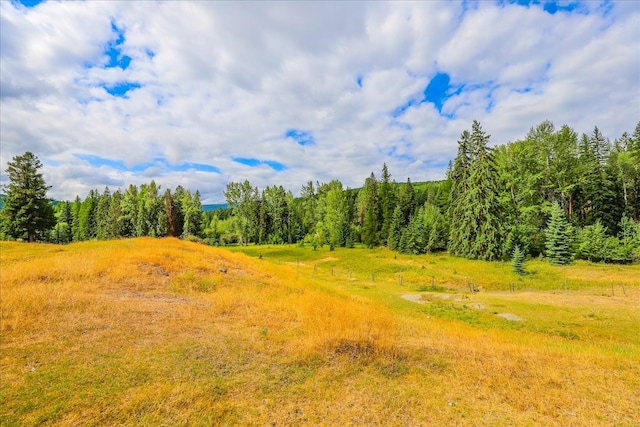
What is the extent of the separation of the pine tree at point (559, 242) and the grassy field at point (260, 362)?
27.1 meters

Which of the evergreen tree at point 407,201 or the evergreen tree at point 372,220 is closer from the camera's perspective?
the evergreen tree at point 372,220

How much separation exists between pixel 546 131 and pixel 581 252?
72.8ft

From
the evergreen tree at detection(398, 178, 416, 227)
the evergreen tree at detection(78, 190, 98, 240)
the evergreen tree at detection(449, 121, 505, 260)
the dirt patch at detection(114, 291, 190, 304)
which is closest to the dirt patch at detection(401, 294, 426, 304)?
the dirt patch at detection(114, 291, 190, 304)

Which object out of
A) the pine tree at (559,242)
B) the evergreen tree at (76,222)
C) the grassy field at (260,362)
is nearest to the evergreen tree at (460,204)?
the pine tree at (559,242)

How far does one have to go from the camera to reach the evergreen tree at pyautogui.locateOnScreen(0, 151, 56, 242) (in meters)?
43.8

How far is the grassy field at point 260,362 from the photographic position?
21.9 feet

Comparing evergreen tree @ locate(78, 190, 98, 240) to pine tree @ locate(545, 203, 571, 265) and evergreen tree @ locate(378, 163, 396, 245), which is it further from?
pine tree @ locate(545, 203, 571, 265)

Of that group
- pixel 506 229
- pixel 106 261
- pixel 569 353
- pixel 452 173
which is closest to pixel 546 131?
pixel 452 173

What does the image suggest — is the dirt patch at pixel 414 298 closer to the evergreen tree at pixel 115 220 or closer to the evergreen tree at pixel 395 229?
the evergreen tree at pixel 395 229

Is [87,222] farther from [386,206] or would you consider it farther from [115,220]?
[386,206]

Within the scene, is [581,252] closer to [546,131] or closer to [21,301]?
[546,131]

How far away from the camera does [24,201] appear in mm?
44469

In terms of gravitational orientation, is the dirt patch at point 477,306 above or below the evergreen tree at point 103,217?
below

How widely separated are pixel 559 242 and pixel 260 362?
48.0 metres
